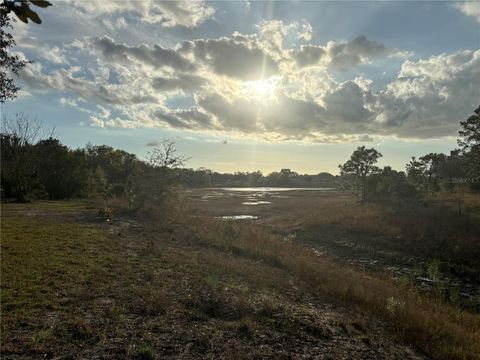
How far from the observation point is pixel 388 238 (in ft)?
103

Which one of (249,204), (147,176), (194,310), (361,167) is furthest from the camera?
(249,204)

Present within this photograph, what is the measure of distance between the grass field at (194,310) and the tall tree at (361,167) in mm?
35460

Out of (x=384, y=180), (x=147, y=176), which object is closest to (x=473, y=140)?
(x=384, y=180)


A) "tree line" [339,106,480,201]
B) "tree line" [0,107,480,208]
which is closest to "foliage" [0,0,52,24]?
"tree line" [0,107,480,208]

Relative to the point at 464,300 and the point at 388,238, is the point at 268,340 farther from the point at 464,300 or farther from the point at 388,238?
the point at 388,238

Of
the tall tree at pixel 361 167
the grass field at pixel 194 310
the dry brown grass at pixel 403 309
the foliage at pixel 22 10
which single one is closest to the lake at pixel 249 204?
the tall tree at pixel 361 167

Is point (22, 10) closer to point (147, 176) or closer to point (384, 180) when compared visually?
point (147, 176)

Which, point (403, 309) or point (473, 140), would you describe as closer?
point (403, 309)

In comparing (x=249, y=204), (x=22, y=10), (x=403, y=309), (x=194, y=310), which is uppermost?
(x=22, y=10)

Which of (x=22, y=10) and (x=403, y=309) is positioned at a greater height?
(x=22, y=10)

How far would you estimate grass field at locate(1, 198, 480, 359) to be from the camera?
26.3ft

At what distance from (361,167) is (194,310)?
159 ft

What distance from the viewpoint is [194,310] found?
10359 mm

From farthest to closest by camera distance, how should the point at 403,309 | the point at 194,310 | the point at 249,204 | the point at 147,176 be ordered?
the point at 249,204 < the point at 147,176 < the point at 403,309 < the point at 194,310
